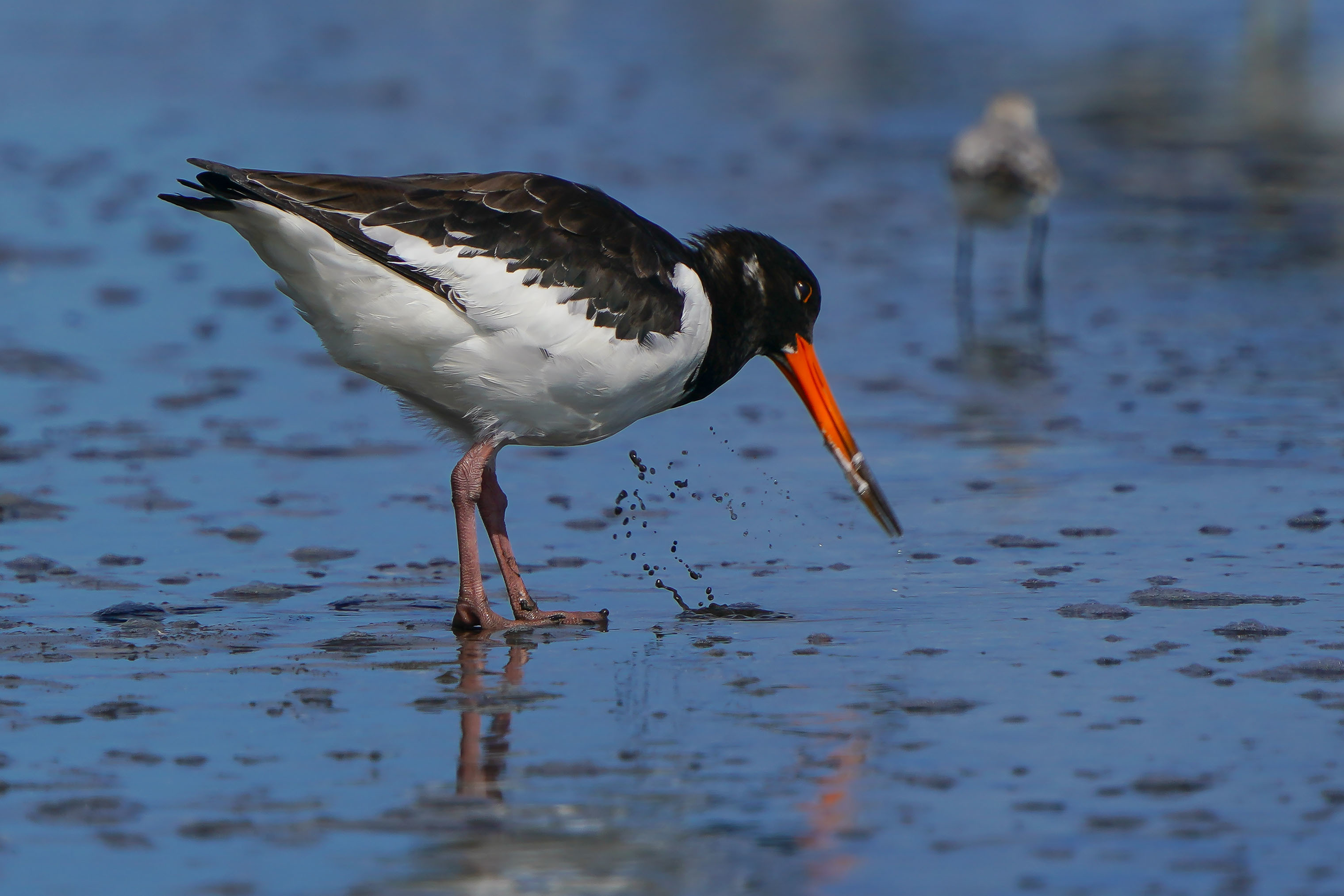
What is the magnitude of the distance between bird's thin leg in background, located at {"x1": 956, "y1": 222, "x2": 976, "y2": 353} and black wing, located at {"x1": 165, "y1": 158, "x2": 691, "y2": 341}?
17.3 ft

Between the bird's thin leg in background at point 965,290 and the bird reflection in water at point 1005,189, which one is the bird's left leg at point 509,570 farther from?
the bird reflection in water at point 1005,189

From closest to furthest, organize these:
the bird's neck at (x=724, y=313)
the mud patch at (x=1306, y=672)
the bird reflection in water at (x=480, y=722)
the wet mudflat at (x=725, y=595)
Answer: the wet mudflat at (x=725, y=595)
the bird reflection in water at (x=480, y=722)
the mud patch at (x=1306, y=672)
the bird's neck at (x=724, y=313)

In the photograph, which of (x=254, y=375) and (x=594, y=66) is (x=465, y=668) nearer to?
(x=254, y=375)

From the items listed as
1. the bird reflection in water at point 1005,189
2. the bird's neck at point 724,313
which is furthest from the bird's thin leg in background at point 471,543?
the bird reflection in water at point 1005,189

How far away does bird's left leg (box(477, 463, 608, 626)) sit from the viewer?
20.0ft

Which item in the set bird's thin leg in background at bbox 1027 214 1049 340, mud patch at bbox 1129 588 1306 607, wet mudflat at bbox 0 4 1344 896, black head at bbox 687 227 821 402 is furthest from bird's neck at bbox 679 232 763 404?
bird's thin leg in background at bbox 1027 214 1049 340

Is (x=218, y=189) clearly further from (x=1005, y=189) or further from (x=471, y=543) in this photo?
(x=1005, y=189)

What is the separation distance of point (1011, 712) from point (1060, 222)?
448 inches

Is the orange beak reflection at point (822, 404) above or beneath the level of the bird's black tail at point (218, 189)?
beneath

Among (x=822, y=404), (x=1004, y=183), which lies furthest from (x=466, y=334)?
(x=1004, y=183)

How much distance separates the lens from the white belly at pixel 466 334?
5871mm

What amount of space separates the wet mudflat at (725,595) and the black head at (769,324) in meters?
0.44

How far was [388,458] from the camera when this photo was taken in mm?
8484

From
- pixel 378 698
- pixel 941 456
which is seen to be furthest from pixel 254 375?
pixel 378 698
